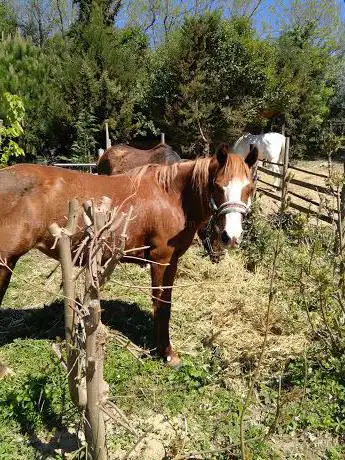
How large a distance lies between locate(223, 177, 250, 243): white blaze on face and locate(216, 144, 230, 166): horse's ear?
7.7 inches

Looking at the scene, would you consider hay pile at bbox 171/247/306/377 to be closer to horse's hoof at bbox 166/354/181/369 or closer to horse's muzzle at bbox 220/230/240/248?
horse's hoof at bbox 166/354/181/369

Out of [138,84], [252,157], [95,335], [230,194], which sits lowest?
[95,335]

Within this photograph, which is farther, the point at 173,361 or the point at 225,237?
the point at 173,361

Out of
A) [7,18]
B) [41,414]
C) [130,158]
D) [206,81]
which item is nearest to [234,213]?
Answer: [41,414]

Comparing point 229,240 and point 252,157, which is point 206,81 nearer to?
point 252,157

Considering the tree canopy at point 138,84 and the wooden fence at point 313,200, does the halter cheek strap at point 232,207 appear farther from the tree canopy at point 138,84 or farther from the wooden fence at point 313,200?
the tree canopy at point 138,84

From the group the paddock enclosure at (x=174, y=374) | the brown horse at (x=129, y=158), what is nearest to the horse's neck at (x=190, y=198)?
the paddock enclosure at (x=174, y=374)

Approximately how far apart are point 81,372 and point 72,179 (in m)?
1.83

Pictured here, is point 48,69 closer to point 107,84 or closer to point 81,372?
point 107,84

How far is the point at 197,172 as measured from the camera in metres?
3.25

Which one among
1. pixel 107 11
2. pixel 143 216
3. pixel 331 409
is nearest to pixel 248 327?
pixel 331 409

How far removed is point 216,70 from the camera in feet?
46.1

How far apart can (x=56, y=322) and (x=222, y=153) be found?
2.29 meters

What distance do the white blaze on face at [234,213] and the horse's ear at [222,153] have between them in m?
0.20
